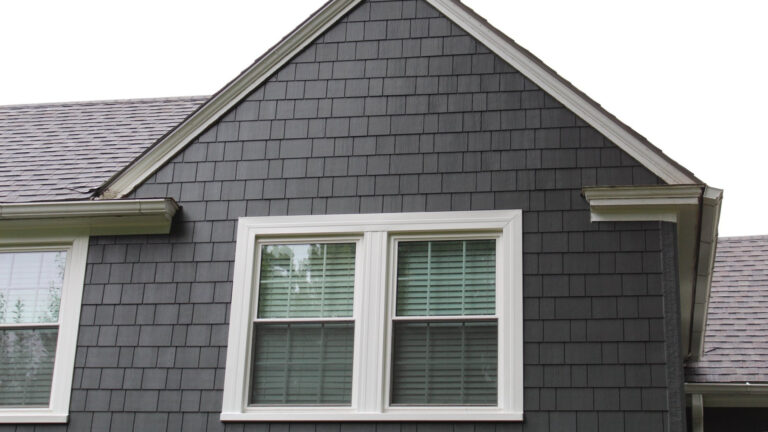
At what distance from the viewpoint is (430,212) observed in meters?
7.91

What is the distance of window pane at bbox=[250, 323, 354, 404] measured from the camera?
764 cm

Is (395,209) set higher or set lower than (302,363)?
higher

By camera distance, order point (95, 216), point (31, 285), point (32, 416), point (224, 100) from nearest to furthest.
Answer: point (32, 416) → point (95, 216) → point (31, 285) → point (224, 100)

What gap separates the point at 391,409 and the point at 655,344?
6.77 ft

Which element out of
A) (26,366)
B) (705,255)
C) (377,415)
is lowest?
(377,415)

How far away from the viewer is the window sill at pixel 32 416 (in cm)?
791

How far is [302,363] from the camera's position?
773cm

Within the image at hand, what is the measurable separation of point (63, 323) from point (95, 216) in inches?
37.5

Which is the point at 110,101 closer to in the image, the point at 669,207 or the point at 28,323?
the point at 28,323

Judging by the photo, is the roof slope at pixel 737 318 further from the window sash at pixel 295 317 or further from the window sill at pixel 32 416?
the window sill at pixel 32 416

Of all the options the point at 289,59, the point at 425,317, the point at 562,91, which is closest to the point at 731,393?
the point at 562,91

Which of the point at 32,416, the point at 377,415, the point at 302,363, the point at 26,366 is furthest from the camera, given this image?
the point at 26,366

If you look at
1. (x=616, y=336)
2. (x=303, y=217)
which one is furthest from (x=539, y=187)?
(x=303, y=217)

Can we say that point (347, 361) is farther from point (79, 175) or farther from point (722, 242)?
point (722, 242)
